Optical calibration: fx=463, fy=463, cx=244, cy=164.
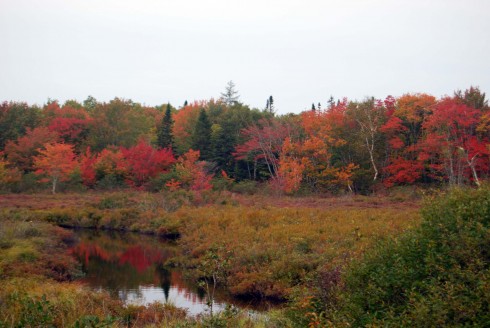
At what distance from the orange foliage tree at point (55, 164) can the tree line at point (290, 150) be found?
0.30 ft

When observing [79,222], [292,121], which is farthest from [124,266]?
[292,121]

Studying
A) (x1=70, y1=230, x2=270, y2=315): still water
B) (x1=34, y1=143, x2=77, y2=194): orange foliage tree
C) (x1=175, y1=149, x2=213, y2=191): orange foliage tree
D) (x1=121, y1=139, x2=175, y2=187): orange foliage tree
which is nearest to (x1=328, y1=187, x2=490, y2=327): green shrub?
(x1=70, y1=230, x2=270, y2=315): still water

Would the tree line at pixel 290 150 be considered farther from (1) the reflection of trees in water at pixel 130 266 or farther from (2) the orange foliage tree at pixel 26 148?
(1) the reflection of trees in water at pixel 130 266

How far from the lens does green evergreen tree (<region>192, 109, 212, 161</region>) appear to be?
51656 mm

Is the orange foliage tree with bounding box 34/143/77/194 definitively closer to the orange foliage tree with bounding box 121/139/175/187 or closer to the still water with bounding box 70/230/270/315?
the orange foliage tree with bounding box 121/139/175/187

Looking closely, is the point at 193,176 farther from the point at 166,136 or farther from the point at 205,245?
the point at 205,245

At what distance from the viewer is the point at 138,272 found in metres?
20.1

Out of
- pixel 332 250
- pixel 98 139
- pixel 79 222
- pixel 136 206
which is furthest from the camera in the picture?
pixel 98 139

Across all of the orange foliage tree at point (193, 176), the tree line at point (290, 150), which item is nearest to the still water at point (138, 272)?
the orange foliage tree at point (193, 176)

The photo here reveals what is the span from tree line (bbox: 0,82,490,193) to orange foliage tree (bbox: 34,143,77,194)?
0.09 metres

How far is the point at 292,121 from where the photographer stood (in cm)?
4906

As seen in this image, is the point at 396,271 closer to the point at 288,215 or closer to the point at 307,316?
the point at 307,316

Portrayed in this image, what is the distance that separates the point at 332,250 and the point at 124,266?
384 inches

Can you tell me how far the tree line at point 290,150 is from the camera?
35.0 metres
